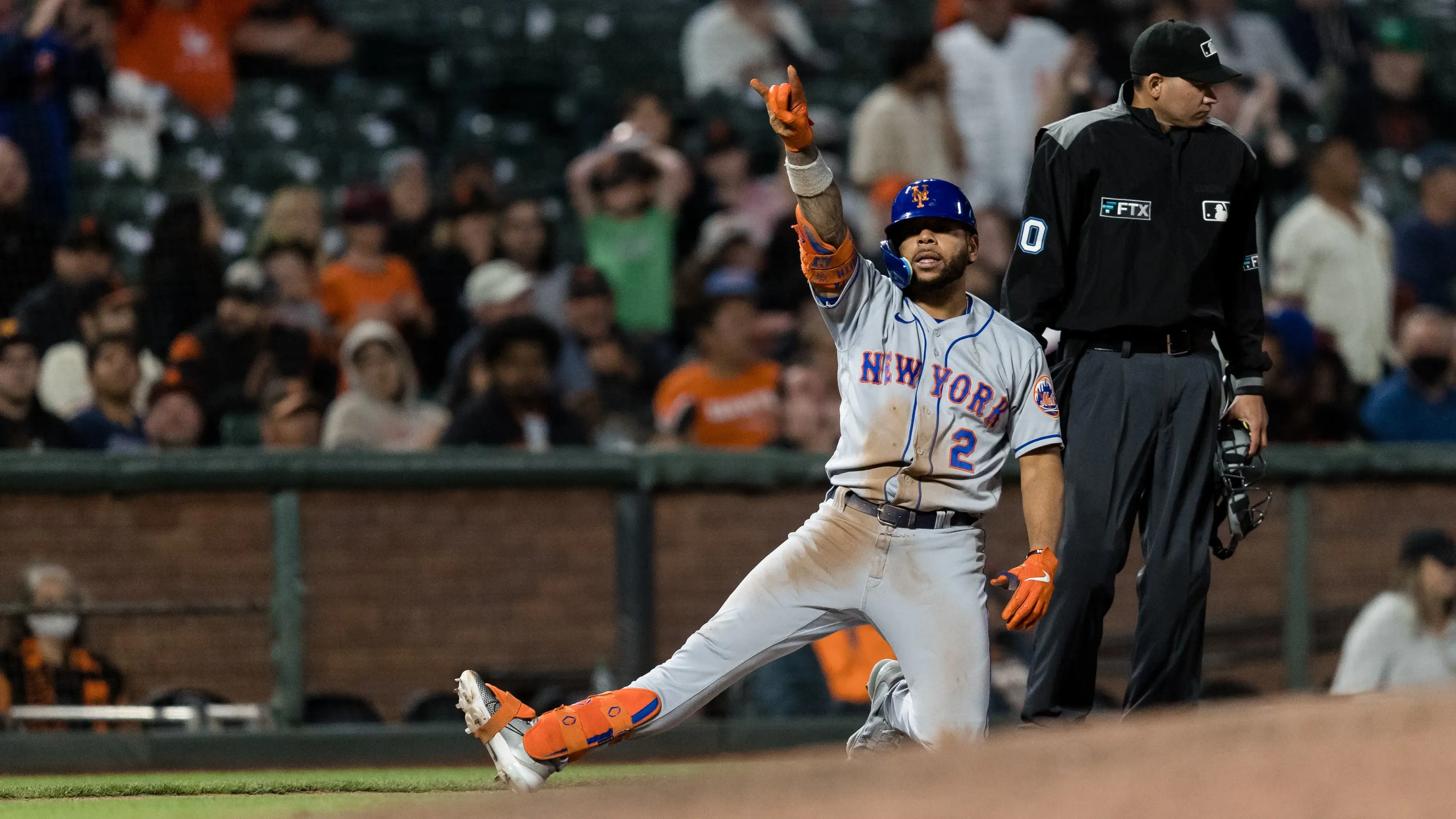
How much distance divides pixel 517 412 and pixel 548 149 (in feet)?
12.1

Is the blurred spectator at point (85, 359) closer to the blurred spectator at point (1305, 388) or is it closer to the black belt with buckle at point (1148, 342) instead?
the black belt with buckle at point (1148, 342)

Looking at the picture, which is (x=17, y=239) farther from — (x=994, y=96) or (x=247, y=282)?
(x=994, y=96)

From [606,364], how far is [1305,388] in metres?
2.99

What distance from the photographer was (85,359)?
7.98 m

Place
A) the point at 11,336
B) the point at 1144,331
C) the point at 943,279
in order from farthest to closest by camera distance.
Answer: the point at 11,336
the point at 1144,331
the point at 943,279

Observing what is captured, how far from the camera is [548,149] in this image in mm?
11289

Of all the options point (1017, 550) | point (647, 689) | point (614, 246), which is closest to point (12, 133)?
point (614, 246)

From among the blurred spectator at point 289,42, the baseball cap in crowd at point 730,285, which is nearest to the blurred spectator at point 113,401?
the baseball cap in crowd at point 730,285

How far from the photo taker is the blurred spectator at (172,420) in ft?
25.4

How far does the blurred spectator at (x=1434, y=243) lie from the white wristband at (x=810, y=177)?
6349 millimetres

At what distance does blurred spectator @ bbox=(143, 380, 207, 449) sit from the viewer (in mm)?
7734

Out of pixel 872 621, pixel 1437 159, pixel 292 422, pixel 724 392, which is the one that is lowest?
pixel 872 621

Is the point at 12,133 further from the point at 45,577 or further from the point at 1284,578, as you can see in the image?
the point at 1284,578

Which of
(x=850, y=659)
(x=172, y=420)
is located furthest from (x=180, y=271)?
(x=850, y=659)
